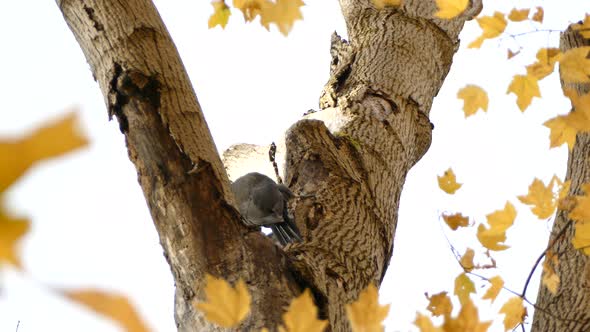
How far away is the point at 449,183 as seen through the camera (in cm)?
254

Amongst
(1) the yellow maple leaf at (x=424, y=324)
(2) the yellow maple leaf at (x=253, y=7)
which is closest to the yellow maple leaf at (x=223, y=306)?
(1) the yellow maple leaf at (x=424, y=324)

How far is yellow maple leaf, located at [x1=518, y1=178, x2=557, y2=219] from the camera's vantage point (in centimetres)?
222

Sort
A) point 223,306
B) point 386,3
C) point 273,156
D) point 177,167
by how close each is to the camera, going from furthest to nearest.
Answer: point 386,3 → point 273,156 → point 177,167 → point 223,306

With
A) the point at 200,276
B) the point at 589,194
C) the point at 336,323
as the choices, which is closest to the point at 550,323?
the point at 589,194

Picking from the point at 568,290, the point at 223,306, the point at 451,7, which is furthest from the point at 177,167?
the point at 568,290

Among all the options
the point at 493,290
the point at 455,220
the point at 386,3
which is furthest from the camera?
the point at 386,3

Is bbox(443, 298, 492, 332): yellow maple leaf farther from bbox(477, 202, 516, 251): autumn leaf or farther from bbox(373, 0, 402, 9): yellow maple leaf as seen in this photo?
bbox(373, 0, 402, 9): yellow maple leaf

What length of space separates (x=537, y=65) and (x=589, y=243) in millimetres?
604

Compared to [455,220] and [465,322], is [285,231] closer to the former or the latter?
[455,220]

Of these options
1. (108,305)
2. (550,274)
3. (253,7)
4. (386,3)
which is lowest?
(108,305)

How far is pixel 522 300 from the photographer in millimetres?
2104

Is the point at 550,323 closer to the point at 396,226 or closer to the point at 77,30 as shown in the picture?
the point at 396,226

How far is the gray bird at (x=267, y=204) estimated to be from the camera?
7.75ft

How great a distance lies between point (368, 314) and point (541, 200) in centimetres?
125
